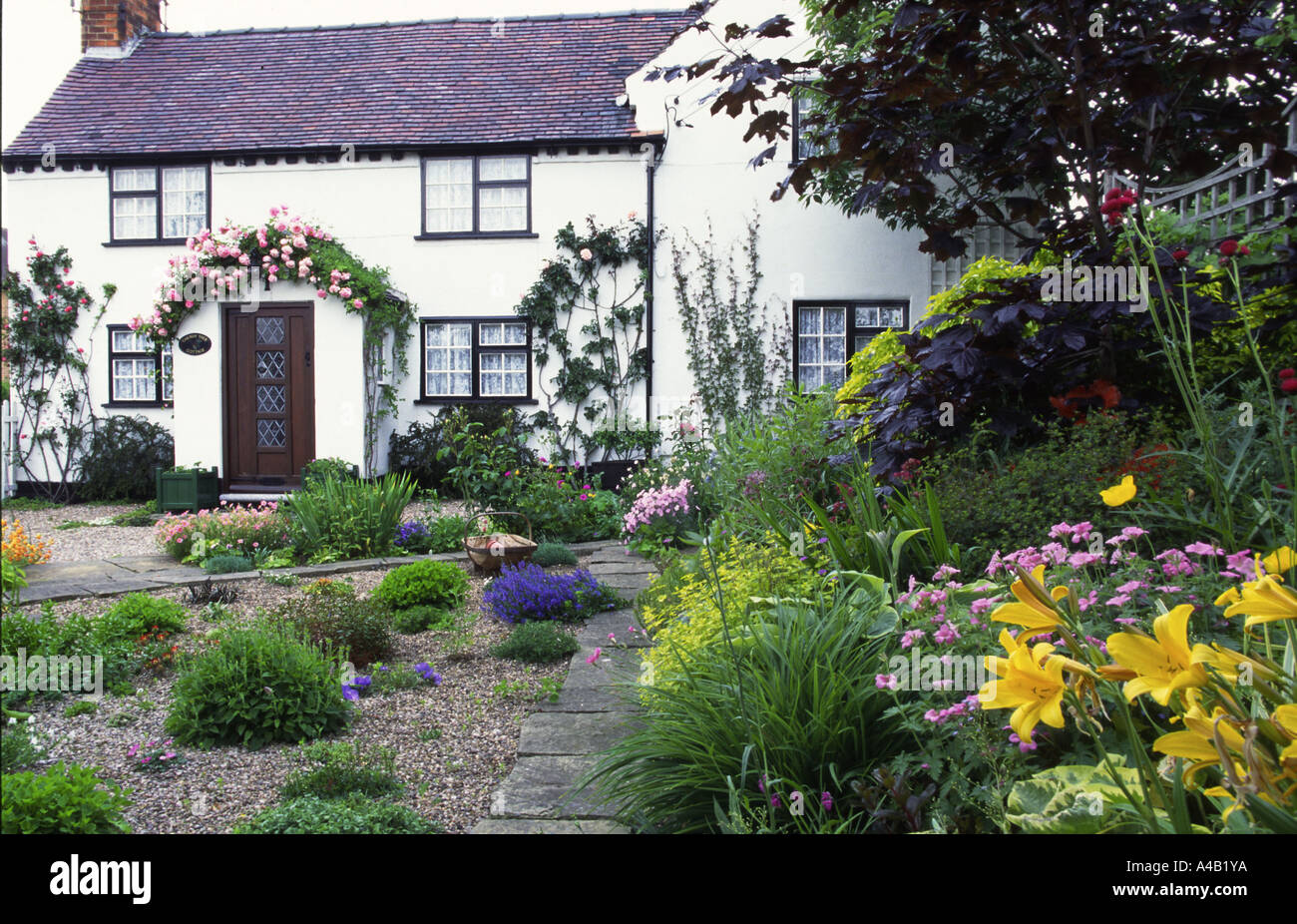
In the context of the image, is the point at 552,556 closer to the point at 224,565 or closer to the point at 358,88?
the point at 224,565

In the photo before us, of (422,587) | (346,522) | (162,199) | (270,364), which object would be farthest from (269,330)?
(422,587)

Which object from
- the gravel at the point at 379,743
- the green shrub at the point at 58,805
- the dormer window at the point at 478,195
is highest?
the dormer window at the point at 478,195

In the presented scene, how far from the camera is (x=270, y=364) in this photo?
11.5 metres

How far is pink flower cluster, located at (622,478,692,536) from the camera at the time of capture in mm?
6555

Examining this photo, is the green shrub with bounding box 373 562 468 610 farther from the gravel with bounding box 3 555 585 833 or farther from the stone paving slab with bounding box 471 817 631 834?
the stone paving slab with bounding box 471 817 631 834

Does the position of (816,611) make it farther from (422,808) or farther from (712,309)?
(712,309)

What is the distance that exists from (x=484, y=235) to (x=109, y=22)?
7859 millimetres

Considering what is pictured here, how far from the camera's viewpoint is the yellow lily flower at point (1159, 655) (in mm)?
1000

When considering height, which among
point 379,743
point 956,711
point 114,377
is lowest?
point 379,743

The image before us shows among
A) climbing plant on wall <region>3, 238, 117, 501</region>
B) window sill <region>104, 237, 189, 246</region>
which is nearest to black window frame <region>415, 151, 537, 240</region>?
window sill <region>104, 237, 189, 246</region>

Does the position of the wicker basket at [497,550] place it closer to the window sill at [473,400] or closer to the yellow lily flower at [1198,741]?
the yellow lily flower at [1198,741]

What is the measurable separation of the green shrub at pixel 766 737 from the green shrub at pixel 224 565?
16.2 feet

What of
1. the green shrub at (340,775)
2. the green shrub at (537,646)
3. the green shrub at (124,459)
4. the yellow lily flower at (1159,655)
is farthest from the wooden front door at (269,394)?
the yellow lily flower at (1159,655)
